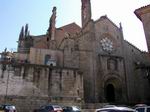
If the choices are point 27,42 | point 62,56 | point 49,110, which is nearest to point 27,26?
point 27,42

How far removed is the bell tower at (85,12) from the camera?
110ft

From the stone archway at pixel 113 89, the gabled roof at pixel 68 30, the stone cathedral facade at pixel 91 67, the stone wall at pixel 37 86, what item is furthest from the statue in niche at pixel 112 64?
the gabled roof at pixel 68 30

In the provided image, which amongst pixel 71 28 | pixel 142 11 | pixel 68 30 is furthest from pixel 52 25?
pixel 142 11

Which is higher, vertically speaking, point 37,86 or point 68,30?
point 68,30

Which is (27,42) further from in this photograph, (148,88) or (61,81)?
(148,88)

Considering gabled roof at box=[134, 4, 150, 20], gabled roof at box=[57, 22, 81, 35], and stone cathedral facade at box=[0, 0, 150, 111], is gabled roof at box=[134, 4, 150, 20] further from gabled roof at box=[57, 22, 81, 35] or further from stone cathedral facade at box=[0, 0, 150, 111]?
gabled roof at box=[57, 22, 81, 35]

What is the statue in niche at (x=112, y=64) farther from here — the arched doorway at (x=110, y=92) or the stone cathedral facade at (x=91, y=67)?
the arched doorway at (x=110, y=92)

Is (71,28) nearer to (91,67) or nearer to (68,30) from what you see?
(68,30)

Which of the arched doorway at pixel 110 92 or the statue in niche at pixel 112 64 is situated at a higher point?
the statue in niche at pixel 112 64

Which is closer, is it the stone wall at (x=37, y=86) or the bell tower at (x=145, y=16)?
the bell tower at (x=145, y=16)

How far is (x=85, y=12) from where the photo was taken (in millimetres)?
34531

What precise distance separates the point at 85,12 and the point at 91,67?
9.80 meters

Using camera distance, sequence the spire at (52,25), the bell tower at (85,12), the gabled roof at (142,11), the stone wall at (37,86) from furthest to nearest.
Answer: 1. the spire at (52,25)
2. the bell tower at (85,12)
3. the stone wall at (37,86)
4. the gabled roof at (142,11)

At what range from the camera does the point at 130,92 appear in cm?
3056
